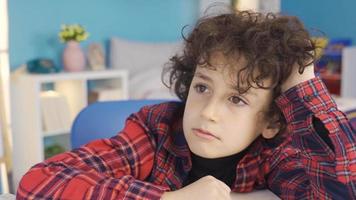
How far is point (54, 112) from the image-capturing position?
261cm

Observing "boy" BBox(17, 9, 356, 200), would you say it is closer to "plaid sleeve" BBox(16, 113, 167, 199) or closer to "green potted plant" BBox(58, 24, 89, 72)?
"plaid sleeve" BBox(16, 113, 167, 199)

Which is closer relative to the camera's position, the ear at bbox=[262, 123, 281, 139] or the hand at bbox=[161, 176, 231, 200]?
the hand at bbox=[161, 176, 231, 200]

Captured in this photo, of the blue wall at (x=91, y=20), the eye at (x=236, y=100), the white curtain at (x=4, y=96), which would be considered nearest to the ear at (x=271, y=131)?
the eye at (x=236, y=100)

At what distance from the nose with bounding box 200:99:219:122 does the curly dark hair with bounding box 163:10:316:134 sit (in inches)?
2.0

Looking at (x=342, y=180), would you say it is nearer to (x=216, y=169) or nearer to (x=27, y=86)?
(x=216, y=169)

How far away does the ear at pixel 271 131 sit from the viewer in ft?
2.61

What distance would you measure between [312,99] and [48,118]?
84.8 inches

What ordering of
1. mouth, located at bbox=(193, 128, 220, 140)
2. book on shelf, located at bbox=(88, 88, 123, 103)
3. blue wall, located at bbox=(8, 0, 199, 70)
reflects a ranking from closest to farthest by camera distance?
mouth, located at bbox=(193, 128, 220, 140)
blue wall, located at bbox=(8, 0, 199, 70)
book on shelf, located at bbox=(88, 88, 123, 103)

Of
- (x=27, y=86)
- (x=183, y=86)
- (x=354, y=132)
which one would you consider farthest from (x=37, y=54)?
(x=354, y=132)

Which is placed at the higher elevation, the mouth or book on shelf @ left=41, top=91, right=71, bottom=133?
the mouth

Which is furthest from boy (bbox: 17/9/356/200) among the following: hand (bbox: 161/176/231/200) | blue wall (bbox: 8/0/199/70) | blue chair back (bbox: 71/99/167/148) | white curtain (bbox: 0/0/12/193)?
blue wall (bbox: 8/0/199/70)

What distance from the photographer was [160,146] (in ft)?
2.72

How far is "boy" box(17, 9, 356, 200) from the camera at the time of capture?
65cm

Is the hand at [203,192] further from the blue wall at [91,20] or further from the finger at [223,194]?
the blue wall at [91,20]
